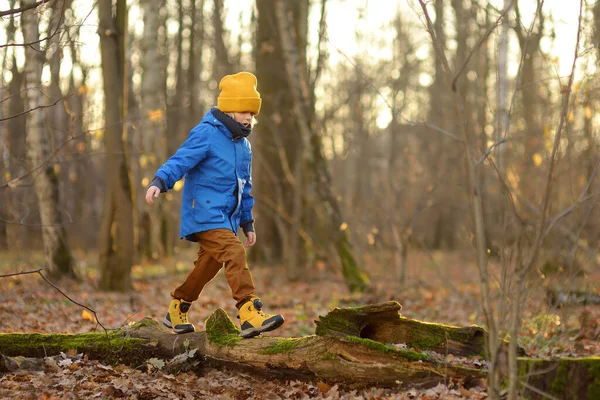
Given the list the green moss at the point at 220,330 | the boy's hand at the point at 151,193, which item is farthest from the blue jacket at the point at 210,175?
the green moss at the point at 220,330

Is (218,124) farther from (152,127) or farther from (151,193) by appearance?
(152,127)

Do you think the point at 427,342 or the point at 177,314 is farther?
the point at 177,314

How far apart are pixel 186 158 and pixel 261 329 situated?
4.40 ft


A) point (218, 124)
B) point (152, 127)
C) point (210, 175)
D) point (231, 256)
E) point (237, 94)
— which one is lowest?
point (231, 256)

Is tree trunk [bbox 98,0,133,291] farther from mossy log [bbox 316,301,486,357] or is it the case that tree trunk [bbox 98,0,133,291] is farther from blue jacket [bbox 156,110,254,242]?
mossy log [bbox 316,301,486,357]

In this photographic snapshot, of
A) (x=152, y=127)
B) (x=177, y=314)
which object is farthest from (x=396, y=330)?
(x=152, y=127)

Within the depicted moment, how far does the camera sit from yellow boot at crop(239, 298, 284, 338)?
16.4 ft

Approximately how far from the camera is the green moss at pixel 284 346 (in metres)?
4.82

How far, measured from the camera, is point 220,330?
203 inches

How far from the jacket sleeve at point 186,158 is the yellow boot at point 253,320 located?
1.03 meters

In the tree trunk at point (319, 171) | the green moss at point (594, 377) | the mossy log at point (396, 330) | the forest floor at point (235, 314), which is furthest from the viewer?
the tree trunk at point (319, 171)

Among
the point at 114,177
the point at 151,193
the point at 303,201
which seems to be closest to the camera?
the point at 151,193

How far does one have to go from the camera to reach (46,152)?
35.6 ft

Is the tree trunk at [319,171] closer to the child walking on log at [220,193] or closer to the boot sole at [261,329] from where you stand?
the child walking on log at [220,193]
